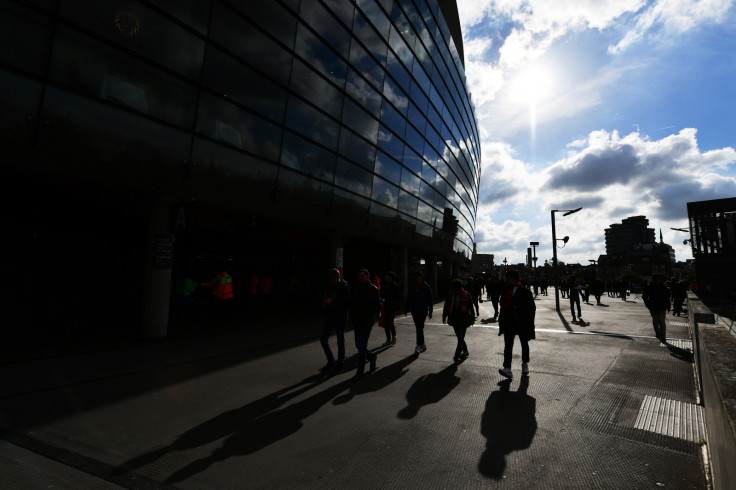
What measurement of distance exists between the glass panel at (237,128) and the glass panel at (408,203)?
8.87 m

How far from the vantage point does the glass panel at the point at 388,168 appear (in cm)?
1619

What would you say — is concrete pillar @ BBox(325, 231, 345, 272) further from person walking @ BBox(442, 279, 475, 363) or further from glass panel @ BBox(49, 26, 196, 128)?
person walking @ BBox(442, 279, 475, 363)

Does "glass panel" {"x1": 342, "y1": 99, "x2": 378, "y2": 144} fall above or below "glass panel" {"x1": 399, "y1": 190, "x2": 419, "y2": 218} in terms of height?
above

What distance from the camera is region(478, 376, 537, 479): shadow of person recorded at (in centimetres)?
292

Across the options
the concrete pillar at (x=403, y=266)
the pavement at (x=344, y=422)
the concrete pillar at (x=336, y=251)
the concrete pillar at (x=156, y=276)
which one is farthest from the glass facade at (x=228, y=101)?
the pavement at (x=344, y=422)

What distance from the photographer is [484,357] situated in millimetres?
6977

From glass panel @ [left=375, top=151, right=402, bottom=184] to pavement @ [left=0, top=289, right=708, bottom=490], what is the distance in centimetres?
1100

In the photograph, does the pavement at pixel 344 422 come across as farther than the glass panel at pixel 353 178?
No

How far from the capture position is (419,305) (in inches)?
297

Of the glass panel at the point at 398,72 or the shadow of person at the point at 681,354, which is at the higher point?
the glass panel at the point at 398,72

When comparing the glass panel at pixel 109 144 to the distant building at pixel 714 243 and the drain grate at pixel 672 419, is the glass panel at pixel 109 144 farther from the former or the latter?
the distant building at pixel 714 243

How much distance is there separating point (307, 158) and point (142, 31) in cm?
549

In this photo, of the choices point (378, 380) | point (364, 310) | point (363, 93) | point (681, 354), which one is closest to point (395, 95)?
point (363, 93)

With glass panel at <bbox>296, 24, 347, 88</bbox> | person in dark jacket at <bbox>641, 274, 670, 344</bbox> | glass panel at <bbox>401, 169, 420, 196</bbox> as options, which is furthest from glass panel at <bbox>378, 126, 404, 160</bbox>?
person in dark jacket at <bbox>641, 274, 670, 344</bbox>
